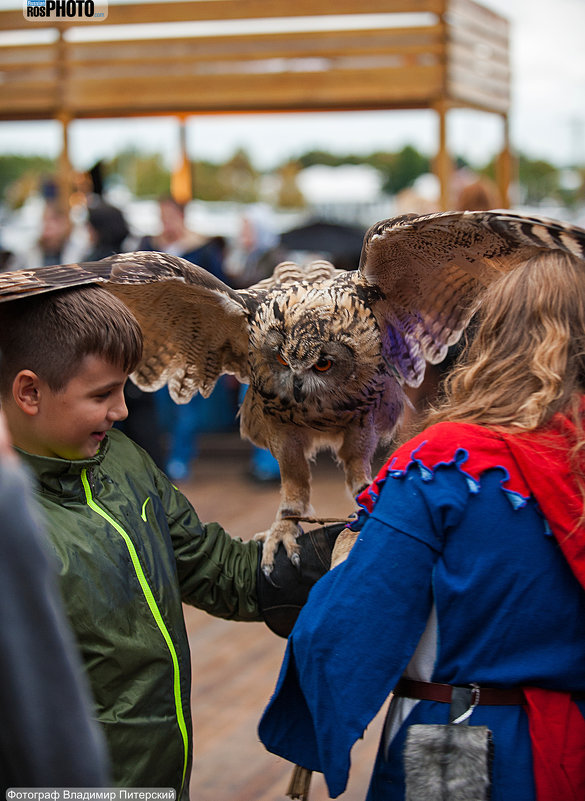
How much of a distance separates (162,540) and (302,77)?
20.1ft

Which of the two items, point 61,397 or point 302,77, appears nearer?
point 61,397

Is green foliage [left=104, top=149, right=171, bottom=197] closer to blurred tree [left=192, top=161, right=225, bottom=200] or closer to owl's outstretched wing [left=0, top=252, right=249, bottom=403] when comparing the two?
blurred tree [left=192, top=161, right=225, bottom=200]

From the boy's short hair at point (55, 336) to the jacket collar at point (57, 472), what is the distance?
134 millimetres

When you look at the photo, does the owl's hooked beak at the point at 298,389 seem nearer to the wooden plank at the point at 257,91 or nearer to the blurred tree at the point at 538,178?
the wooden plank at the point at 257,91

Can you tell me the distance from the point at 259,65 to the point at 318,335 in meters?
5.55

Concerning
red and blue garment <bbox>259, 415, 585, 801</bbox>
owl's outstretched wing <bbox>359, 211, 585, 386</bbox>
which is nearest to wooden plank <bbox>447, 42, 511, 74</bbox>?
owl's outstretched wing <bbox>359, 211, 585, 386</bbox>

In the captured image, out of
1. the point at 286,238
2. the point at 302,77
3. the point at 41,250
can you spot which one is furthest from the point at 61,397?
the point at 286,238

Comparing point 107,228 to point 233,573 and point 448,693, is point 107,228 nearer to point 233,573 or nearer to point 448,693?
point 233,573

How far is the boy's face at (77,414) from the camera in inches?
61.3

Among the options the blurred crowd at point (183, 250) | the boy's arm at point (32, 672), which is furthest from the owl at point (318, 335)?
the boy's arm at point (32, 672)

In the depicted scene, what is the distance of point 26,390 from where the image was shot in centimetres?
156

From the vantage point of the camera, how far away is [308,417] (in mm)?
2316

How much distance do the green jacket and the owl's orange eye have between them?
685 millimetres

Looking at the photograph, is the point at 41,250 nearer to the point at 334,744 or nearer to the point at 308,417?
the point at 308,417
